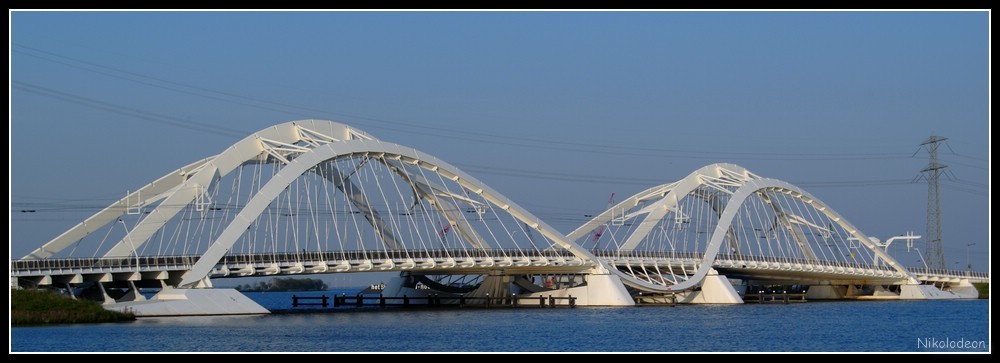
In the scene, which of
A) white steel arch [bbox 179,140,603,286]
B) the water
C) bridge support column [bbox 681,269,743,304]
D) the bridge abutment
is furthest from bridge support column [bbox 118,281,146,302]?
bridge support column [bbox 681,269,743,304]

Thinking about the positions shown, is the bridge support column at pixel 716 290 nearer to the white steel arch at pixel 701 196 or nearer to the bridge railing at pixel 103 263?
the white steel arch at pixel 701 196

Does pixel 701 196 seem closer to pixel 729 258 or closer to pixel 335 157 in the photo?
pixel 729 258

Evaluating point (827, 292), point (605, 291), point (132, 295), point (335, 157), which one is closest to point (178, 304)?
point (132, 295)

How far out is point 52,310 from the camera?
208 ft

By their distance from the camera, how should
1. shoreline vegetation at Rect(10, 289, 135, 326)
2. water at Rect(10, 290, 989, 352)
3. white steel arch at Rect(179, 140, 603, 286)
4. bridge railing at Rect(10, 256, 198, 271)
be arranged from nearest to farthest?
water at Rect(10, 290, 989, 352) → shoreline vegetation at Rect(10, 289, 135, 326) → bridge railing at Rect(10, 256, 198, 271) → white steel arch at Rect(179, 140, 603, 286)

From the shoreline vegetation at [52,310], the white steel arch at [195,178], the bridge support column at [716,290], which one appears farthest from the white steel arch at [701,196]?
the shoreline vegetation at [52,310]

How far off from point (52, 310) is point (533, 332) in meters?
24.1

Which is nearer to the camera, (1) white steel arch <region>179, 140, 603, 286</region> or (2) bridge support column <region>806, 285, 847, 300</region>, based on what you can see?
(1) white steel arch <region>179, 140, 603, 286</region>

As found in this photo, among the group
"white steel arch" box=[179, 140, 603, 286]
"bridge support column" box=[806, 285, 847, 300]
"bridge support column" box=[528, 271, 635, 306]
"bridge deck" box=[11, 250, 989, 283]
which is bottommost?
"bridge support column" box=[806, 285, 847, 300]

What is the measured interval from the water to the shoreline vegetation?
5.95 feet

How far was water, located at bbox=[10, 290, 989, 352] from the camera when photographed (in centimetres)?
5425

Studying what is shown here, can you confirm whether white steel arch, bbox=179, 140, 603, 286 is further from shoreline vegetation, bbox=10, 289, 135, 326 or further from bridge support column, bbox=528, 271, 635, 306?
shoreline vegetation, bbox=10, 289, 135, 326

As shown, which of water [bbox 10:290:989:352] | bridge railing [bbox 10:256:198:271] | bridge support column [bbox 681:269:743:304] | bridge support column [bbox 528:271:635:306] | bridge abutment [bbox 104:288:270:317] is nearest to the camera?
water [bbox 10:290:989:352]

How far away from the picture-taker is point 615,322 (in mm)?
72062
